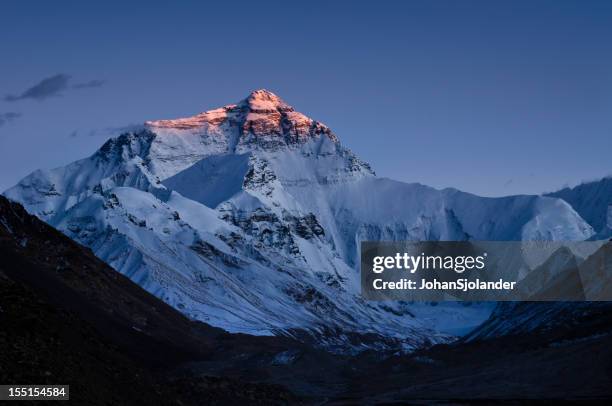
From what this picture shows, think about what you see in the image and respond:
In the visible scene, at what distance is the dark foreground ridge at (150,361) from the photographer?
238 feet

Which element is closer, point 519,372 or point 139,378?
point 139,378

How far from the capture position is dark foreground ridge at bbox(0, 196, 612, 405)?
238ft

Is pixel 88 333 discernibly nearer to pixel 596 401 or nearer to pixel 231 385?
pixel 231 385

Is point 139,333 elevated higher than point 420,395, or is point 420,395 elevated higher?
point 139,333

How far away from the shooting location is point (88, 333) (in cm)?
8650

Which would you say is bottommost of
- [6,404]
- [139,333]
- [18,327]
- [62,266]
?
[6,404]

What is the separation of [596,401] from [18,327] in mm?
68973

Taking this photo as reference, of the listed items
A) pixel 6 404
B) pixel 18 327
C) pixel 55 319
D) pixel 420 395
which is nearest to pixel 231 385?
pixel 420 395

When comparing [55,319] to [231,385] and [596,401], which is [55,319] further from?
[596,401]

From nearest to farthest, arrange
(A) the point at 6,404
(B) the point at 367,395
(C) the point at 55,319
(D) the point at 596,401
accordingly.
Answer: (A) the point at 6,404 < (C) the point at 55,319 < (D) the point at 596,401 < (B) the point at 367,395

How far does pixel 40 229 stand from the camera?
18450cm

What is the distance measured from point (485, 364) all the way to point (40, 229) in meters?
78.4

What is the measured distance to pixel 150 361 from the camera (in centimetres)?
15725

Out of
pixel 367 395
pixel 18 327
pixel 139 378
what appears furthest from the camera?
pixel 367 395
